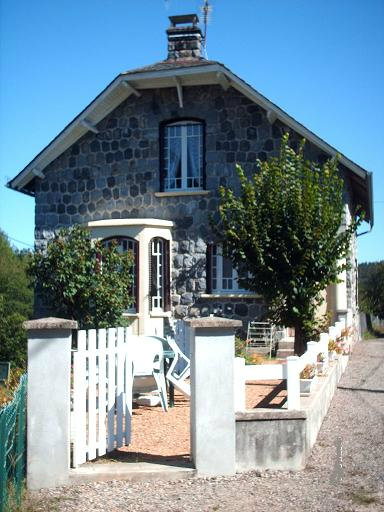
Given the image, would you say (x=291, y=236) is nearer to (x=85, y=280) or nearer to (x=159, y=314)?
(x=85, y=280)

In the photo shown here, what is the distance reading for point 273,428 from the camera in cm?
676

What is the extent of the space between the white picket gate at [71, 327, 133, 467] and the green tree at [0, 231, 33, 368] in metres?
7.76

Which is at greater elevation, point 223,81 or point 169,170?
point 223,81

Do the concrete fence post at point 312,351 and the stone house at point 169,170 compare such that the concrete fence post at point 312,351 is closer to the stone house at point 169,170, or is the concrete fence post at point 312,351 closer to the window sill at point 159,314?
the stone house at point 169,170

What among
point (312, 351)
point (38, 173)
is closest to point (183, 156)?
point (38, 173)

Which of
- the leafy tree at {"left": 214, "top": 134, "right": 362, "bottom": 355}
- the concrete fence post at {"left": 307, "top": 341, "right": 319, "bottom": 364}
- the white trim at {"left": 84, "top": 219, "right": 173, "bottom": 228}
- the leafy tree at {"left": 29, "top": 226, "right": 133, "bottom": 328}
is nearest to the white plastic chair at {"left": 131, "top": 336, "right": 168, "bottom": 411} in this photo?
the concrete fence post at {"left": 307, "top": 341, "right": 319, "bottom": 364}

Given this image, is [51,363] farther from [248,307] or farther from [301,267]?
[248,307]

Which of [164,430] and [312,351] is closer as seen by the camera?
[164,430]

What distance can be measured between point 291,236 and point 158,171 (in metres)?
5.92

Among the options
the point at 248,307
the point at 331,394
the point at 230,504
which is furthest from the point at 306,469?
the point at 248,307

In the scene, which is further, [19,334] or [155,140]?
[155,140]

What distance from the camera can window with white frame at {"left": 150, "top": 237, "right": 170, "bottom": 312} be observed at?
56.9ft

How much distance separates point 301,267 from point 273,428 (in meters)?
6.46

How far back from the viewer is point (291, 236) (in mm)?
12781
